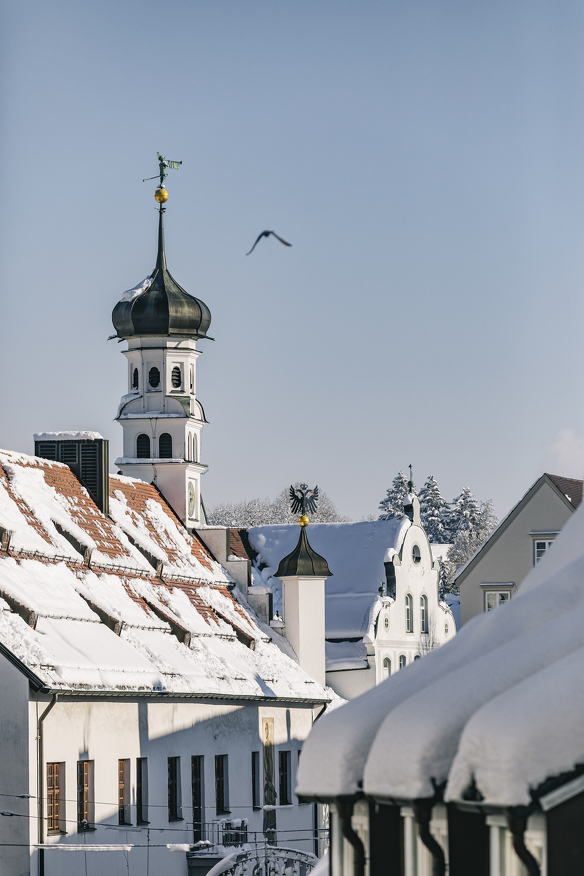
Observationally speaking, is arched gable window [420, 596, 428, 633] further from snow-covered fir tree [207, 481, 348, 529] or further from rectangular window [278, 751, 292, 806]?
snow-covered fir tree [207, 481, 348, 529]

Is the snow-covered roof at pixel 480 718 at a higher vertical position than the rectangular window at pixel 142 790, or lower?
higher

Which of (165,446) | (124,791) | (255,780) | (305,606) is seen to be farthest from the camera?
(165,446)

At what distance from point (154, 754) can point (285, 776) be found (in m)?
8.27

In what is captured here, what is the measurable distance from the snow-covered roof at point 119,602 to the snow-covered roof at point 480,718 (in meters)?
18.4

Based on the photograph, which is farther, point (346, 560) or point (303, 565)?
point (346, 560)

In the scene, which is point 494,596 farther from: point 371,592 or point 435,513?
point 435,513

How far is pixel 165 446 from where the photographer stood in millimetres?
49344

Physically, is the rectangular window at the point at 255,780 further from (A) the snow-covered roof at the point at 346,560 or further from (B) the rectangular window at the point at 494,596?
(A) the snow-covered roof at the point at 346,560

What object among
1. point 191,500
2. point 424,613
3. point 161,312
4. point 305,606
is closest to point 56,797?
point 305,606

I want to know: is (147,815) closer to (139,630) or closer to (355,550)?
(139,630)

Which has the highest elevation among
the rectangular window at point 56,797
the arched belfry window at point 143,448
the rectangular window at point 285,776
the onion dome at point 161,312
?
the onion dome at point 161,312

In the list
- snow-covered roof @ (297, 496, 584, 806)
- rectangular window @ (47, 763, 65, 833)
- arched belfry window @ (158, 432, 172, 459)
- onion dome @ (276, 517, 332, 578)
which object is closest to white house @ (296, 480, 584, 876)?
snow-covered roof @ (297, 496, 584, 806)

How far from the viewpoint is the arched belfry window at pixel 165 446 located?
49.2 m

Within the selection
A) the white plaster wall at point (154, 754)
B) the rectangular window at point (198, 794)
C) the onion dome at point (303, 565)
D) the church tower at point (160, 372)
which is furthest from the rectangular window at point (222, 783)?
the church tower at point (160, 372)
